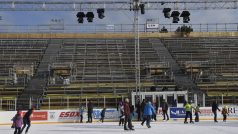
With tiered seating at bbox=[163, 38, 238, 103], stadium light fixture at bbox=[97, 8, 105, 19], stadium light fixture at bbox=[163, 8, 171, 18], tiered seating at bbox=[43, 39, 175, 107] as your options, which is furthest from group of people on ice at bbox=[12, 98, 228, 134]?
tiered seating at bbox=[163, 38, 238, 103]

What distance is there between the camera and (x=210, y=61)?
49.0 metres

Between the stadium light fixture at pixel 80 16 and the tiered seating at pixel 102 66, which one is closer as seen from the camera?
the stadium light fixture at pixel 80 16

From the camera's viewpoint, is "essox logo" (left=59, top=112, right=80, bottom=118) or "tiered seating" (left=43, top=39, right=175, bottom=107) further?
"tiered seating" (left=43, top=39, right=175, bottom=107)

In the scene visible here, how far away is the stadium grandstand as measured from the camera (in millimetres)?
37781

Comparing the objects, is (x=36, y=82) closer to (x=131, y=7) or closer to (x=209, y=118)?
(x=131, y=7)

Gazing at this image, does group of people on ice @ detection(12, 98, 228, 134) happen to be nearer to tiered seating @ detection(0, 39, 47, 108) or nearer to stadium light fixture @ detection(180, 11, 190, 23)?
stadium light fixture @ detection(180, 11, 190, 23)

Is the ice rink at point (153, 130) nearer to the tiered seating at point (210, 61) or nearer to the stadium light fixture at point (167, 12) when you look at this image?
the stadium light fixture at point (167, 12)

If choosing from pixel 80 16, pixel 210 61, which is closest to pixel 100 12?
pixel 80 16

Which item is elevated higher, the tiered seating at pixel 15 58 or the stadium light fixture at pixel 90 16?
the stadium light fixture at pixel 90 16

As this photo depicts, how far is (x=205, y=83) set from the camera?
141 feet

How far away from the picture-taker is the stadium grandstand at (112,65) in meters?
37.8

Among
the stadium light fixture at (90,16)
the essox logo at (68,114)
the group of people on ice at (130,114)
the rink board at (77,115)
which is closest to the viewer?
the group of people on ice at (130,114)

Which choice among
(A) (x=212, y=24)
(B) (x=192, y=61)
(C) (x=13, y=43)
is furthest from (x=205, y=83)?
(C) (x=13, y=43)

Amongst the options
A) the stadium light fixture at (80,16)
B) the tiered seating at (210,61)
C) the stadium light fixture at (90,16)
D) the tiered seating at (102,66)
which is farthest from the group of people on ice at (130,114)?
the tiered seating at (210,61)
